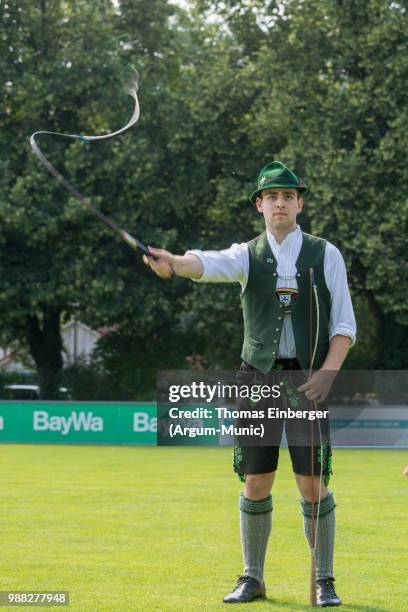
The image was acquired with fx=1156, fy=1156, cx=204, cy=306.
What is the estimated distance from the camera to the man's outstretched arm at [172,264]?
5.65 meters

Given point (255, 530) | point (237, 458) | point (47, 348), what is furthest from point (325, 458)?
point (47, 348)

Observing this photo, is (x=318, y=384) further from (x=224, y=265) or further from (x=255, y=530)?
(x=255, y=530)

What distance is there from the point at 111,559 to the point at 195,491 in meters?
6.15

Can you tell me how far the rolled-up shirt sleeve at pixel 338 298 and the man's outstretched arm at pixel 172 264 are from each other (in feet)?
2.85

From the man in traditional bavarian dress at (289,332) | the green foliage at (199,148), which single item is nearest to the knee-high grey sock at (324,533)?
the man in traditional bavarian dress at (289,332)

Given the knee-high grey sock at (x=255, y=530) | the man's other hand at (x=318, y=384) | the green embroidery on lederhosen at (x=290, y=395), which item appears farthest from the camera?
the knee-high grey sock at (x=255, y=530)

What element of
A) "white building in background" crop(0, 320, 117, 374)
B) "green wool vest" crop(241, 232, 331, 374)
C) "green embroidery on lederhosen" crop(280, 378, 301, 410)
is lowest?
"green embroidery on lederhosen" crop(280, 378, 301, 410)

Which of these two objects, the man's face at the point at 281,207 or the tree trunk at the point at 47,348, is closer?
the man's face at the point at 281,207

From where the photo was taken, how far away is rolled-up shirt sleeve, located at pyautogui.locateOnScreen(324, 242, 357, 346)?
641 centimetres

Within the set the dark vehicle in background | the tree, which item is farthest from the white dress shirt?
the dark vehicle in background

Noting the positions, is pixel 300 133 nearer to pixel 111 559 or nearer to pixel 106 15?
pixel 106 15

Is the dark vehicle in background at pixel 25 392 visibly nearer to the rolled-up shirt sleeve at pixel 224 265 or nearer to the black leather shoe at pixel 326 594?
the black leather shoe at pixel 326 594

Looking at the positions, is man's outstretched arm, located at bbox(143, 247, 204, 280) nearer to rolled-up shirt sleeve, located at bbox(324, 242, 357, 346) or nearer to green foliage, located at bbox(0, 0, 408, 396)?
rolled-up shirt sleeve, located at bbox(324, 242, 357, 346)

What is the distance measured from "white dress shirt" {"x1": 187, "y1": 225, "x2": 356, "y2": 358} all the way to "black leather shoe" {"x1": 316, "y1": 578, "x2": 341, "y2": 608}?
1350mm
